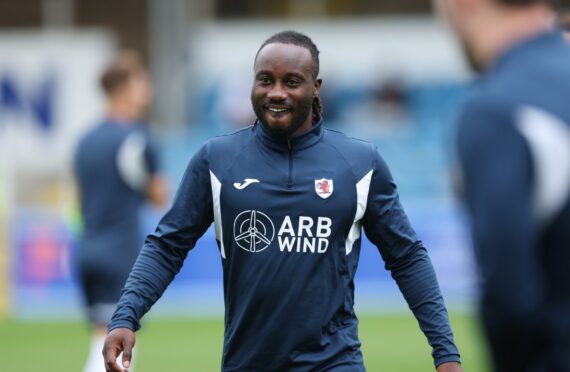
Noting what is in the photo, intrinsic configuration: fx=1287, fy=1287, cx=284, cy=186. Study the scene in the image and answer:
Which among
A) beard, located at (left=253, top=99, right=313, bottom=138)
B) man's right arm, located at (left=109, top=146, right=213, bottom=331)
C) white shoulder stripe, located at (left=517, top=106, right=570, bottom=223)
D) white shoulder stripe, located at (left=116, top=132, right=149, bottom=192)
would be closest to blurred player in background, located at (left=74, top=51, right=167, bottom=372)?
white shoulder stripe, located at (left=116, top=132, right=149, bottom=192)

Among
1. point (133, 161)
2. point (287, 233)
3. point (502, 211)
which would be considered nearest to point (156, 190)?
point (133, 161)

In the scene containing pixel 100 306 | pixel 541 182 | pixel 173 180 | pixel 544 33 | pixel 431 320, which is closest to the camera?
pixel 541 182

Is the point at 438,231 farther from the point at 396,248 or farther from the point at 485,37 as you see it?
the point at 485,37

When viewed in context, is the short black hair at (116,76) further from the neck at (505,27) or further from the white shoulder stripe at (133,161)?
the neck at (505,27)

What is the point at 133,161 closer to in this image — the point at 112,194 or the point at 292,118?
the point at 112,194

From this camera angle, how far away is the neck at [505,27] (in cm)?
303

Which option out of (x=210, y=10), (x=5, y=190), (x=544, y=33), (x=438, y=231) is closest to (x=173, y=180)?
(x=5, y=190)

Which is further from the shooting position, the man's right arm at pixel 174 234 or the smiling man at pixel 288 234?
the man's right arm at pixel 174 234

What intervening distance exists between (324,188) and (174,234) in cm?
63

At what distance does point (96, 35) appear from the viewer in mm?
21859

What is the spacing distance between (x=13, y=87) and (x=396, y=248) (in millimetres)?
17793

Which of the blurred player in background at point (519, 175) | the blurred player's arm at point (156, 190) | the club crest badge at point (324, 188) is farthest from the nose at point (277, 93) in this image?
the blurred player's arm at point (156, 190)

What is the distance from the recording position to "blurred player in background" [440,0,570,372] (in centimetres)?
286

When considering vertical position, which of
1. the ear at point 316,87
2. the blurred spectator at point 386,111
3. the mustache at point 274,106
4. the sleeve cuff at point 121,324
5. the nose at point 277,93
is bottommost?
the sleeve cuff at point 121,324
